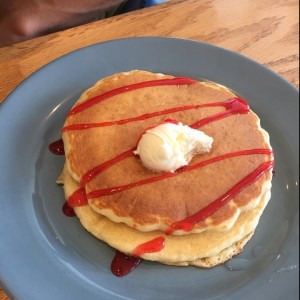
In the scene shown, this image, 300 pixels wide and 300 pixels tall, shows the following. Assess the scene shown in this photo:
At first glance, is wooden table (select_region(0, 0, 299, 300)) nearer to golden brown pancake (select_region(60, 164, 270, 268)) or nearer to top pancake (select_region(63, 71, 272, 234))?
top pancake (select_region(63, 71, 272, 234))

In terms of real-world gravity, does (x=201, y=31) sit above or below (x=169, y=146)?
above

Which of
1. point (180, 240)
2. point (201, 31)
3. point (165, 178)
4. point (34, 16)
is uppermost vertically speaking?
point (34, 16)

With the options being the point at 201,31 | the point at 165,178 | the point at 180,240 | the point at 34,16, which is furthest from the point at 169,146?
the point at 34,16

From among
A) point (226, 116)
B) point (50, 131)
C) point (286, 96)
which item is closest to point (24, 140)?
point (50, 131)

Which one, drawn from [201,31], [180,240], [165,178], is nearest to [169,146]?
[165,178]

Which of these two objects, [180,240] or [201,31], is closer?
[180,240]

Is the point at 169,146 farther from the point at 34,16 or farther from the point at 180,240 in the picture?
the point at 34,16

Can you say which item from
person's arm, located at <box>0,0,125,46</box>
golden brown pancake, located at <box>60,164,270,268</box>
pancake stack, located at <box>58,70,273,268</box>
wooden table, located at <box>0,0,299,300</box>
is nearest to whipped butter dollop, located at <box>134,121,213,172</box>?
pancake stack, located at <box>58,70,273,268</box>

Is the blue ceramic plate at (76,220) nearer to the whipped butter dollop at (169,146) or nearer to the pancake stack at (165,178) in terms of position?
the pancake stack at (165,178)
